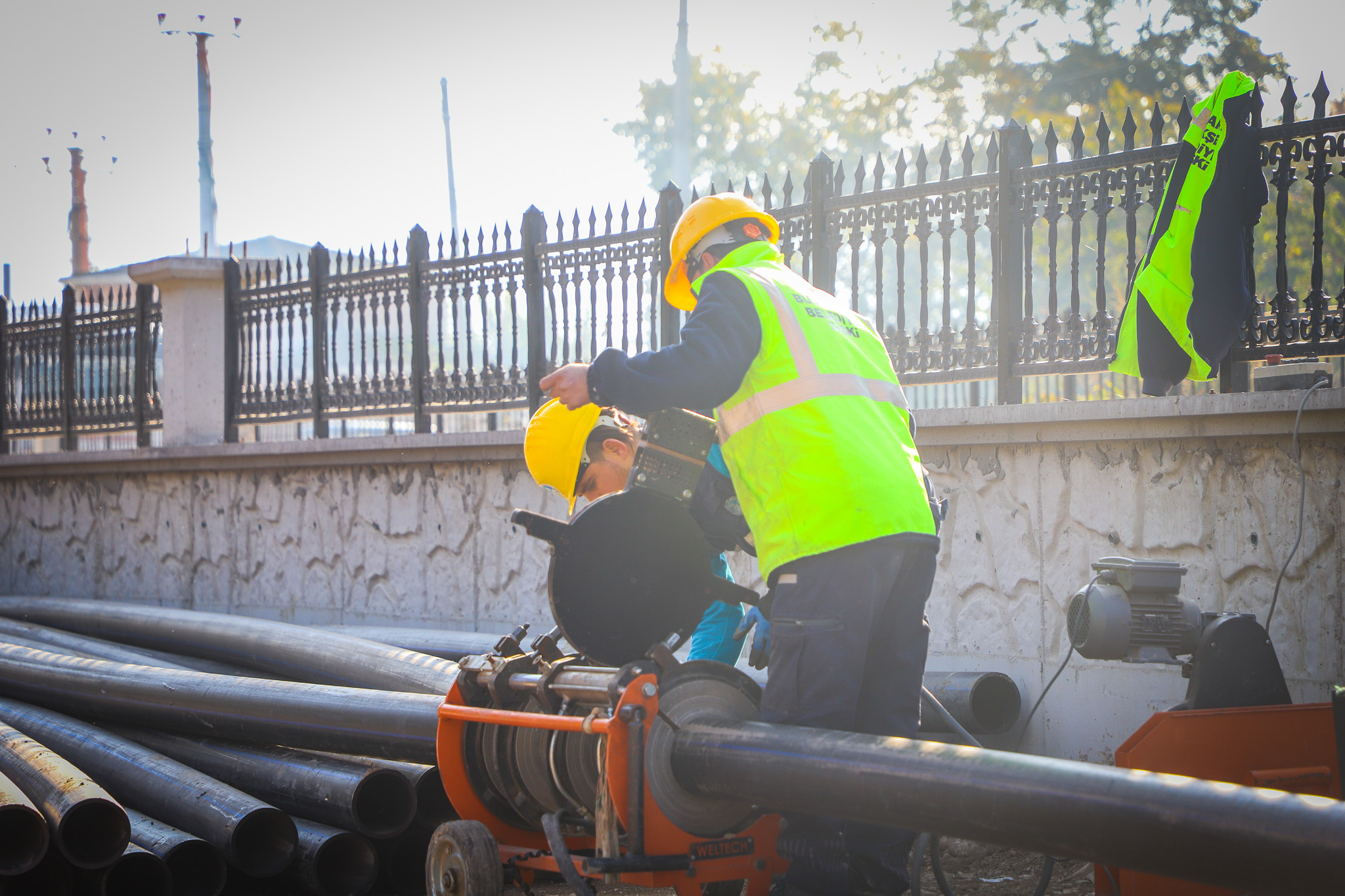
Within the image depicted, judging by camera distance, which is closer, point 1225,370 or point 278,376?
point 1225,370

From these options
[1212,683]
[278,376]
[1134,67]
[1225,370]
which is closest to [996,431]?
[1225,370]

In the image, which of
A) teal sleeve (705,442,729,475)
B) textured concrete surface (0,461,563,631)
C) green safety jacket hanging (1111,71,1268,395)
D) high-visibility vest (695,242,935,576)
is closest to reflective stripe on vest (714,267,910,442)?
high-visibility vest (695,242,935,576)

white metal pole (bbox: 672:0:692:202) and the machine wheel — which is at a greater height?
white metal pole (bbox: 672:0:692:202)

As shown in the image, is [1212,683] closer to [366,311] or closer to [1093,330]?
[1093,330]

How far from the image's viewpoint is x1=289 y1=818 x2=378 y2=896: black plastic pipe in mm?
3877

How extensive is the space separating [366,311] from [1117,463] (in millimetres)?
5846

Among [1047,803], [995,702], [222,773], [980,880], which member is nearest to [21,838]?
[222,773]

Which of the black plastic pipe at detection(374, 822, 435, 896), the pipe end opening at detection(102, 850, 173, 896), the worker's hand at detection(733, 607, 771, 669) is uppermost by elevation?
the worker's hand at detection(733, 607, 771, 669)

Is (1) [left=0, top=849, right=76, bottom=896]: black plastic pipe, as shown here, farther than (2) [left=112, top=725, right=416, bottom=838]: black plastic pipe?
No

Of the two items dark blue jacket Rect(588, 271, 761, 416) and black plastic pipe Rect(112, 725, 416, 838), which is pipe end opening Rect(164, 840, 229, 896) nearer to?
black plastic pipe Rect(112, 725, 416, 838)

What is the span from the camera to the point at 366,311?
8.61 m

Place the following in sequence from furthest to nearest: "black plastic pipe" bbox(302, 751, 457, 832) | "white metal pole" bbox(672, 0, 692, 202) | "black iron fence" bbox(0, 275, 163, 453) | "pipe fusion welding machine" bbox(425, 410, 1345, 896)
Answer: "white metal pole" bbox(672, 0, 692, 202) → "black iron fence" bbox(0, 275, 163, 453) → "black plastic pipe" bbox(302, 751, 457, 832) → "pipe fusion welding machine" bbox(425, 410, 1345, 896)

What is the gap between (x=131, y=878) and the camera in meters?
3.66

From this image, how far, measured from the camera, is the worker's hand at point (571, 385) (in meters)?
2.94
